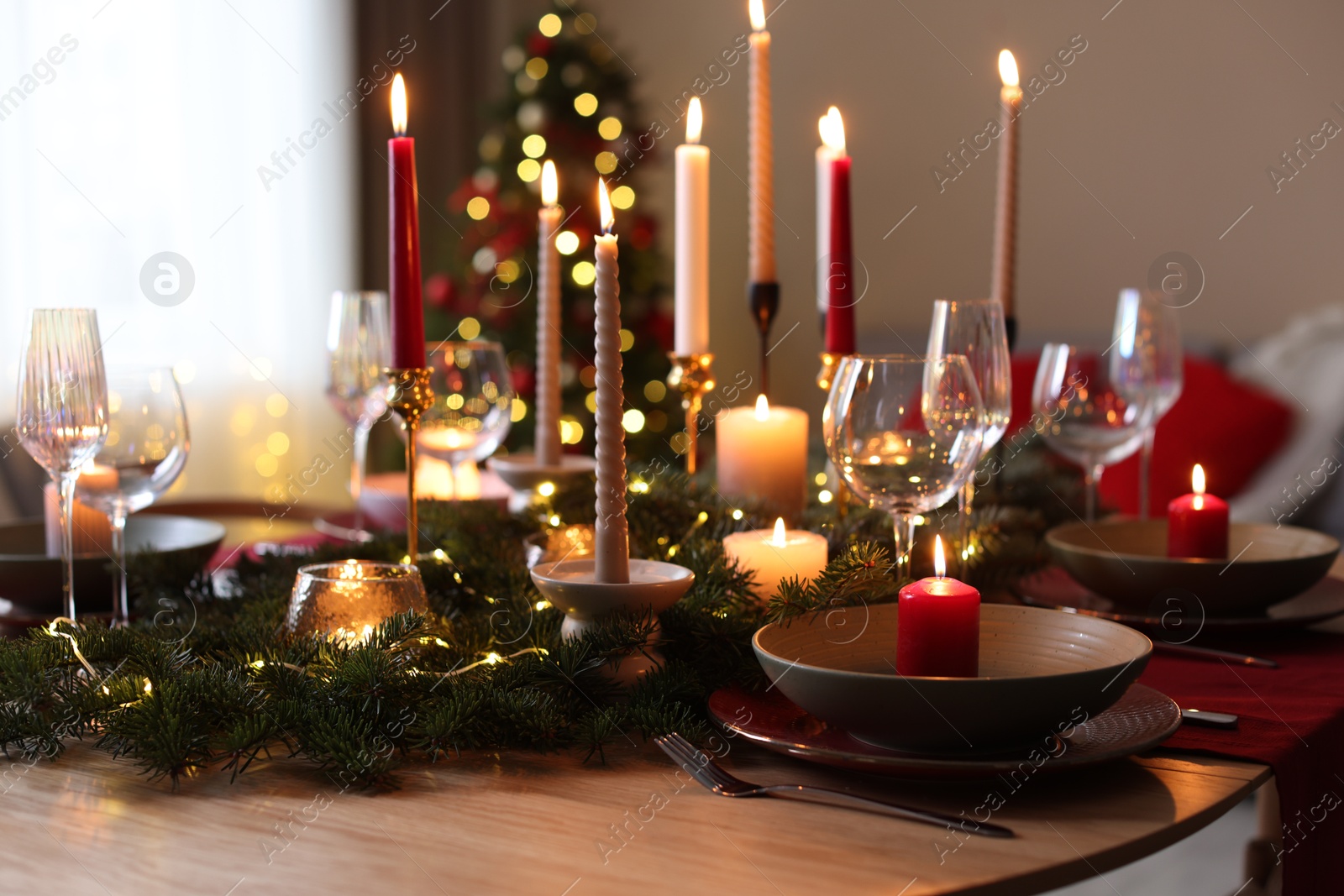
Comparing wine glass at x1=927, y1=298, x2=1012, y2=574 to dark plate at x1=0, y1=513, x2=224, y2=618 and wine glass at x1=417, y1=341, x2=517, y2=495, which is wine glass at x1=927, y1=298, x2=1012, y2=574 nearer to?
wine glass at x1=417, y1=341, x2=517, y2=495

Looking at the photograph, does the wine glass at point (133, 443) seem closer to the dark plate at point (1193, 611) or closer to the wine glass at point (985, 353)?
the wine glass at point (985, 353)

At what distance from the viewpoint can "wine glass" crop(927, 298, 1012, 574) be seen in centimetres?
109

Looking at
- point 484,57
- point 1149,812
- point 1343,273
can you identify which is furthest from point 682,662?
point 484,57

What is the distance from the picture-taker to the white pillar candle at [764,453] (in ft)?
4.17

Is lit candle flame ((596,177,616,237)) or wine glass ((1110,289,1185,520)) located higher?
lit candle flame ((596,177,616,237))

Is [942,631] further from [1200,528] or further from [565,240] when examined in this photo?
[565,240]

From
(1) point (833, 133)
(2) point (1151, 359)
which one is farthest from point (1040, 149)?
(1) point (833, 133)

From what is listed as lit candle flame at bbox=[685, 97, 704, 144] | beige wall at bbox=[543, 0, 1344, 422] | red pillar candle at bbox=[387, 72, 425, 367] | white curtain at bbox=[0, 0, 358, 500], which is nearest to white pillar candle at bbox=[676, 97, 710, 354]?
lit candle flame at bbox=[685, 97, 704, 144]

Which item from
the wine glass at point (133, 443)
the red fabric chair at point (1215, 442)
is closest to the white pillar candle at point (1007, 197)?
the wine glass at point (133, 443)

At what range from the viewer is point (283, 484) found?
3.98 meters

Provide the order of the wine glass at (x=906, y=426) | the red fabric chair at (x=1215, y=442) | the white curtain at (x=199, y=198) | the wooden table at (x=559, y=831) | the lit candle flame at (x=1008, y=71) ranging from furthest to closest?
the white curtain at (x=199, y=198) → the red fabric chair at (x=1215, y=442) → the lit candle flame at (x=1008, y=71) → the wine glass at (x=906, y=426) → the wooden table at (x=559, y=831)

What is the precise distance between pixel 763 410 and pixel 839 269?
163 millimetres

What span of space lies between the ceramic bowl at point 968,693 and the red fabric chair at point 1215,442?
234cm

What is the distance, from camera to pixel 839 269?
1.23 meters
